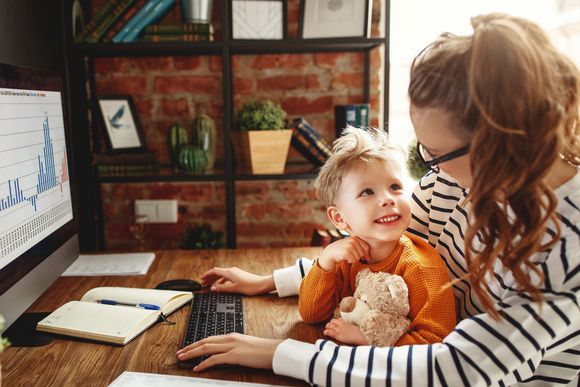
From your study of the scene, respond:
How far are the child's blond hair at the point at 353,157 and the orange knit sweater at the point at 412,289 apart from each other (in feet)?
0.57

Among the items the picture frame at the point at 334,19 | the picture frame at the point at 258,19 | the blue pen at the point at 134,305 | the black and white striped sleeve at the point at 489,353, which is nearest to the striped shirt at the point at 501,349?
the black and white striped sleeve at the point at 489,353

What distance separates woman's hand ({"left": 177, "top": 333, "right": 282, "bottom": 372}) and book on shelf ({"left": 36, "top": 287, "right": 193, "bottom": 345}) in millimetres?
182

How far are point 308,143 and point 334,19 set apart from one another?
460 millimetres

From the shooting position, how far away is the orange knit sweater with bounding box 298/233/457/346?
3.44ft

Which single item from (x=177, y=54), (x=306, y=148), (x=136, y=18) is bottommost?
(x=306, y=148)

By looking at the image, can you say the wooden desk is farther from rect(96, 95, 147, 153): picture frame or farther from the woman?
rect(96, 95, 147, 153): picture frame

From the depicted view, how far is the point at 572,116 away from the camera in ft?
2.94

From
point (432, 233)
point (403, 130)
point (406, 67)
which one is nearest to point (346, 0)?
point (406, 67)

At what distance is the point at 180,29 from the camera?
1921 mm

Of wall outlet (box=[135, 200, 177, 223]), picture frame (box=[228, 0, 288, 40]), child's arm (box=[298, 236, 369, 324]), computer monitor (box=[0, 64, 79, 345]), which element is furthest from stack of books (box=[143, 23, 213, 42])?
child's arm (box=[298, 236, 369, 324])

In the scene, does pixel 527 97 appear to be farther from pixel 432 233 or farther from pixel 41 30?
pixel 41 30

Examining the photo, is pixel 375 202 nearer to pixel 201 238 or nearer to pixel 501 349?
pixel 501 349

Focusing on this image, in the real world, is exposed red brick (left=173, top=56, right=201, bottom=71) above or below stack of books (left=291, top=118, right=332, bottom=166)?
above

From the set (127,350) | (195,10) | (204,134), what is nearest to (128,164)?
(204,134)
